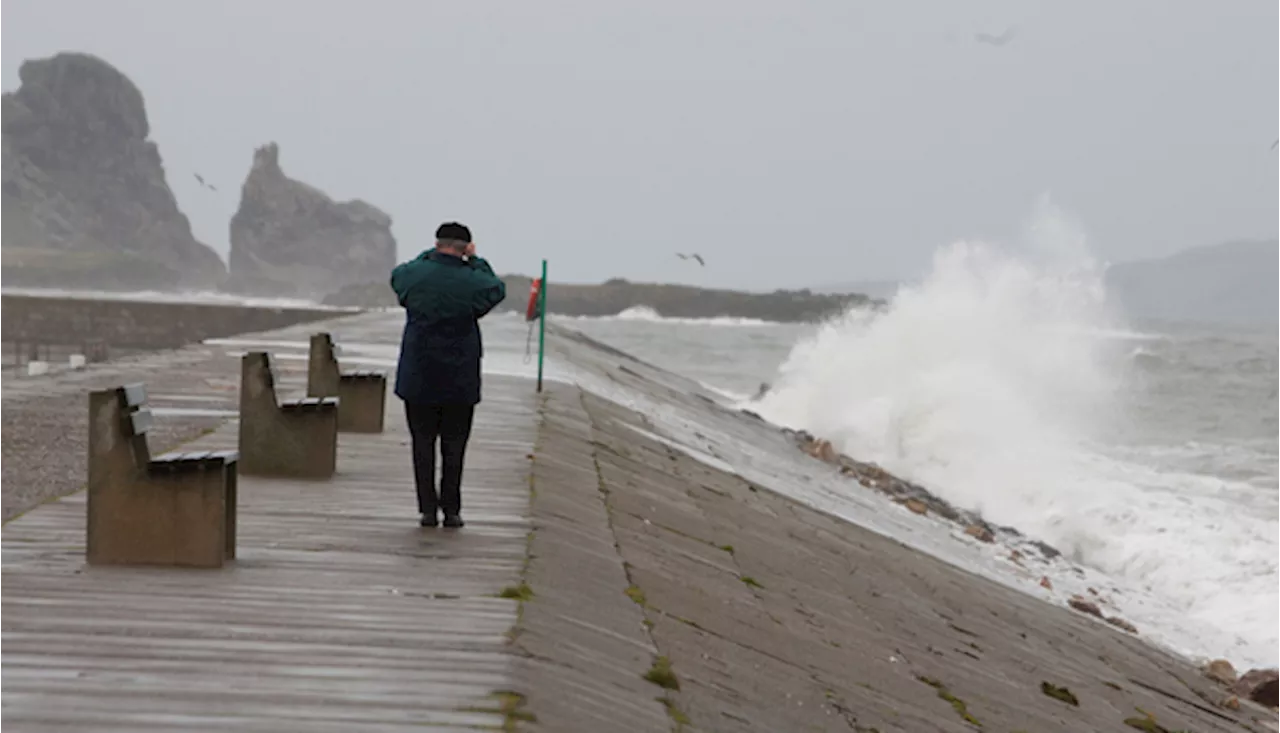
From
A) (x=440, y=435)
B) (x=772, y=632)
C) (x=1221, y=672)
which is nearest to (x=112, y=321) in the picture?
(x=1221, y=672)

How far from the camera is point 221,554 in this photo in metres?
6.18

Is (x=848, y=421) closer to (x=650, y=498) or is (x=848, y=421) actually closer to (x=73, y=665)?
(x=650, y=498)

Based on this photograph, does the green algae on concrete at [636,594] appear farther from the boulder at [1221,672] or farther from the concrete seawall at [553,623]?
the boulder at [1221,672]

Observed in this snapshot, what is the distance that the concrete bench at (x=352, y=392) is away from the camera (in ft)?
36.9

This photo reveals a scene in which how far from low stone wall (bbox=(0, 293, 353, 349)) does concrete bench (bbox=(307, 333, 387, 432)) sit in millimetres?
30825

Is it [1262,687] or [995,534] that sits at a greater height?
[1262,687]

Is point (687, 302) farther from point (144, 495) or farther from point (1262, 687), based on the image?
point (144, 495)

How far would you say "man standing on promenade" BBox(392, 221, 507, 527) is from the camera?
6.90m

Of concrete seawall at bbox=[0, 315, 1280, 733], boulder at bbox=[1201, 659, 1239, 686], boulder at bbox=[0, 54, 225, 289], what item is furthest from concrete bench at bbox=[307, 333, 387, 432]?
boulder at bbox=[0, 54, 225, 289]

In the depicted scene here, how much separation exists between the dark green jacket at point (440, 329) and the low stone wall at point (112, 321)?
3547 centimetres

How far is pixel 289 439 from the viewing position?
8.85 meters

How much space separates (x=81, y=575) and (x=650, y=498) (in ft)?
16.6

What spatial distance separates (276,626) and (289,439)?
367 centimetres

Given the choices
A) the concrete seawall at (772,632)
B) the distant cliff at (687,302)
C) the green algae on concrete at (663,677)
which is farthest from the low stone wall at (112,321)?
the distant cliff at (687,302)
